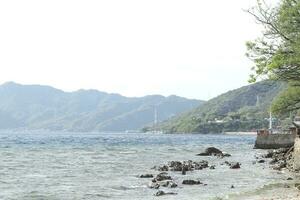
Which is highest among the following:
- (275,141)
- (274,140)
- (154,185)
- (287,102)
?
(287,102)

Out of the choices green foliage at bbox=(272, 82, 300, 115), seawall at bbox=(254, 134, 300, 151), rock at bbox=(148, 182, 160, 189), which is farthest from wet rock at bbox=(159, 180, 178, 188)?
seawall at bbox=(254, 134, 300, 151)

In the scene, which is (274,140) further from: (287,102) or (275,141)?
(287,102)

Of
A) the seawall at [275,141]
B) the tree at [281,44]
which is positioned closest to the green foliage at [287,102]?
the tree at [281,44]

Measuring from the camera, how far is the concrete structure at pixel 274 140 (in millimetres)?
96863

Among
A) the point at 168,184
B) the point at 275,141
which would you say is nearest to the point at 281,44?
the point at 168,184

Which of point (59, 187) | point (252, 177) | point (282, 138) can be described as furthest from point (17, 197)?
point (282, 138)

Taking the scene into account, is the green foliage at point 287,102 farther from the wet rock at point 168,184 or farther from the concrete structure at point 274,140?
the concrete structure at point 274,140

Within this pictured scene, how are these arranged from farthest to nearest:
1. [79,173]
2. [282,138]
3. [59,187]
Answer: [282,138] → [79,173] → [59,187]

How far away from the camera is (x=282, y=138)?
324 feet

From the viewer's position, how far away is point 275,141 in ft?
329

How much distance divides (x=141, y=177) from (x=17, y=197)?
46.8ft

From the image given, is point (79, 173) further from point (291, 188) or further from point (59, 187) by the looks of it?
point (291, 188)

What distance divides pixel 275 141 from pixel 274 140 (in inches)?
13.2

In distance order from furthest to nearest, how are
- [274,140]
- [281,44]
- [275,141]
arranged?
[274,140]
[275,141]
[281,44]
